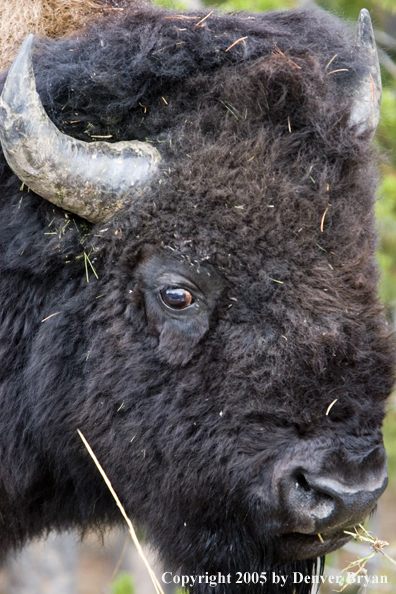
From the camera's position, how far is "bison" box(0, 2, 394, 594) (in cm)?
301

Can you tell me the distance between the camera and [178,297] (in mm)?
3248

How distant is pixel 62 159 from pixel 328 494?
1.92 m

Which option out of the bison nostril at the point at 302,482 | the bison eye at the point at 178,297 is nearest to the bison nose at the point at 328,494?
the bison nostril at the point at 302,482

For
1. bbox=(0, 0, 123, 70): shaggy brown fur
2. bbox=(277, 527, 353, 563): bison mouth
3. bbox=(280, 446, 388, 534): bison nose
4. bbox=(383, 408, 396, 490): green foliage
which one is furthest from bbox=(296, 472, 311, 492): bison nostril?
bbox=(383, 408, 396, 490): green foliage

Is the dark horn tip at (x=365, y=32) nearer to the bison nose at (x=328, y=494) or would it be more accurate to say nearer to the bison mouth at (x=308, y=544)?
the bison nose at (x=328, y=494)

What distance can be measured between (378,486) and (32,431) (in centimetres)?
183

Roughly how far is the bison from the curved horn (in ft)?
0.05

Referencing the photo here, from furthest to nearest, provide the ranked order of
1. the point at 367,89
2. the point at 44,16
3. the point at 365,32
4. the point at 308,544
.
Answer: the point at 44,16 → the point at 365,32 → the point at 367,89 → the point at 308,544

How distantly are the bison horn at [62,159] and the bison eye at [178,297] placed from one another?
49cm

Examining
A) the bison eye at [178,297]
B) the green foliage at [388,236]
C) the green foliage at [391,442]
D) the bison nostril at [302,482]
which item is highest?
the bison eye at [178,297]

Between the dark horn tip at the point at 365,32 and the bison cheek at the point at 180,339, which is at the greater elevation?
the dark horn tip at the point at 365,32

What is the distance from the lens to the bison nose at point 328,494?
9.30ft

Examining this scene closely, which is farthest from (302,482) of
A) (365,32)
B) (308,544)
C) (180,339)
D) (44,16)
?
(44,16)

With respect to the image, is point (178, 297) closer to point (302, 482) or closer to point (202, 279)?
point (202, 279)
